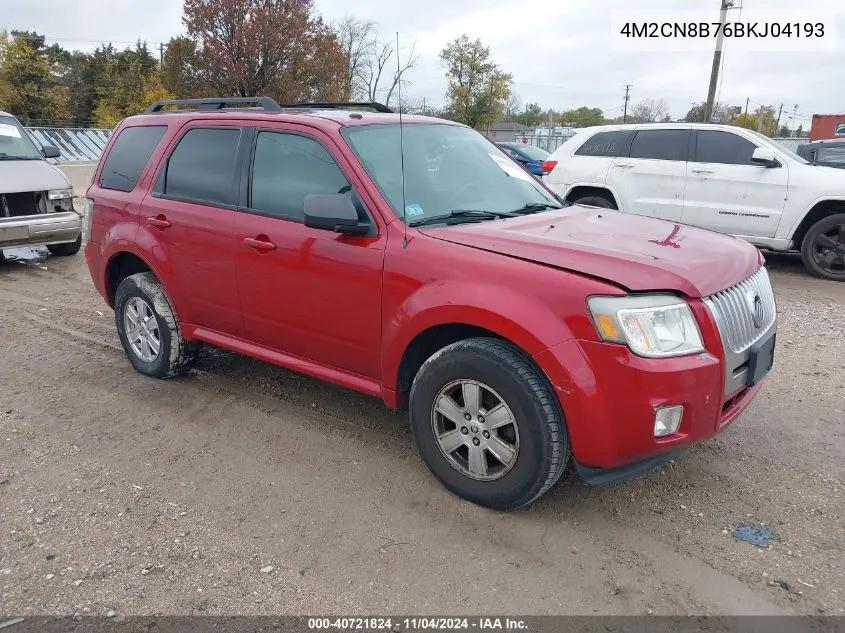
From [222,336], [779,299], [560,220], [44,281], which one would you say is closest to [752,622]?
[560,220]

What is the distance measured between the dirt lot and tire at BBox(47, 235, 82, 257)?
529 cm

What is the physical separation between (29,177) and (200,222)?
5.94 metres

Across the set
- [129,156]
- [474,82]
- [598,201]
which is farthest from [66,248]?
[474,82]

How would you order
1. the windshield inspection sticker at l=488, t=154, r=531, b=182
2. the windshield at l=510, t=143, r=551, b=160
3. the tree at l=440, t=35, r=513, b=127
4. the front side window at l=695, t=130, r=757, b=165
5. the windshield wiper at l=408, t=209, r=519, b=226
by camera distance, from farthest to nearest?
the tree at l=440, t=35, r=513, b=127
the windshield at l=510, t=143, r=551, b=160
the front side window at l=695, t=130, r=757, b=165
the windshield inspection sticker at l=488, t=154, r=531, b=182
the windshield wiper at l=408, t=209, r=519, b=226

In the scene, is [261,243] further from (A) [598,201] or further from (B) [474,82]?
(B) [474,82]

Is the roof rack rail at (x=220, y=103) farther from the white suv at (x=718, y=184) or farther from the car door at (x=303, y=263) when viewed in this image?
the white suv at (x=718, y=184)

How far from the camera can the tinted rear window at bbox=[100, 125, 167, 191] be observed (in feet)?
15.3

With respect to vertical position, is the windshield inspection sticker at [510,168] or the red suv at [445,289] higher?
the windshield inspection sticker at [510,168]

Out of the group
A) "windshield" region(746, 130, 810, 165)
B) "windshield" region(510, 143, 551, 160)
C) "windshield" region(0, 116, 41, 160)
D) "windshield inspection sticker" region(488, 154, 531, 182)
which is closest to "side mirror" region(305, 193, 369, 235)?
"windshield inspection sticker" region(488, 154, 531, 182)

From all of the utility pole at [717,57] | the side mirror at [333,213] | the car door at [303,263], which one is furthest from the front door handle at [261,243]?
the utility pole at [717,57]

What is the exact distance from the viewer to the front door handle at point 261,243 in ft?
12.3

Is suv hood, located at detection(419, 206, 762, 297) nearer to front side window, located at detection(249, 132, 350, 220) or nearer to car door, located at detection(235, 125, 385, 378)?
car door, located at detection(235, 125, 385, 378)

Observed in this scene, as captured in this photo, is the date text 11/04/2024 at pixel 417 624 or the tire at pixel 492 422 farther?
the tire at pixel 492 422

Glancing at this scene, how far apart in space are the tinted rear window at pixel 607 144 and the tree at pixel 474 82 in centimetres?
3079
